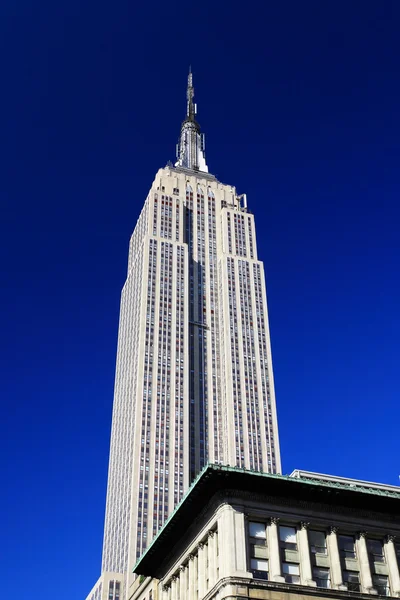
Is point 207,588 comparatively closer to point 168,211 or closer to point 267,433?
point 267,433

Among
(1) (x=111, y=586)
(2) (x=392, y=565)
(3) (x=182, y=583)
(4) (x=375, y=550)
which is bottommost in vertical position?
(2) (x=392, y=565)

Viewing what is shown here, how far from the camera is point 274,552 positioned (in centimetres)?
4753

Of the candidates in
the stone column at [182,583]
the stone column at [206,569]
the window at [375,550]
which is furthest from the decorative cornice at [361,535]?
the stone column at [182,583]

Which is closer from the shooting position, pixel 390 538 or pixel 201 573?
pixel 201 573

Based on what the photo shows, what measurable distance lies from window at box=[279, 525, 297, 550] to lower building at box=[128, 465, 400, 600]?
0.22 feet

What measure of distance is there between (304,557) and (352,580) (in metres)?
4.02

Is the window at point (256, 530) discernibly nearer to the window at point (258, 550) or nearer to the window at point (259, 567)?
the window at point (258, 550)

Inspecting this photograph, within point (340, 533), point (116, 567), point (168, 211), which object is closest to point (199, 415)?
point (116, 567)

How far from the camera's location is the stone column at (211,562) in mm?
47781

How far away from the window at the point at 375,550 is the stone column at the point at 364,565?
25.9 inches

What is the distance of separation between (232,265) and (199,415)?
Answer: 47.1 meters

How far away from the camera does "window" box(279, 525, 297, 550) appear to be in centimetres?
4887

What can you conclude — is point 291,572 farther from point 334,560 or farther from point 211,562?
point 211,562

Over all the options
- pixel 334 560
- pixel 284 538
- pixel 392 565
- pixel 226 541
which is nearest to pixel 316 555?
pixel 334 560
